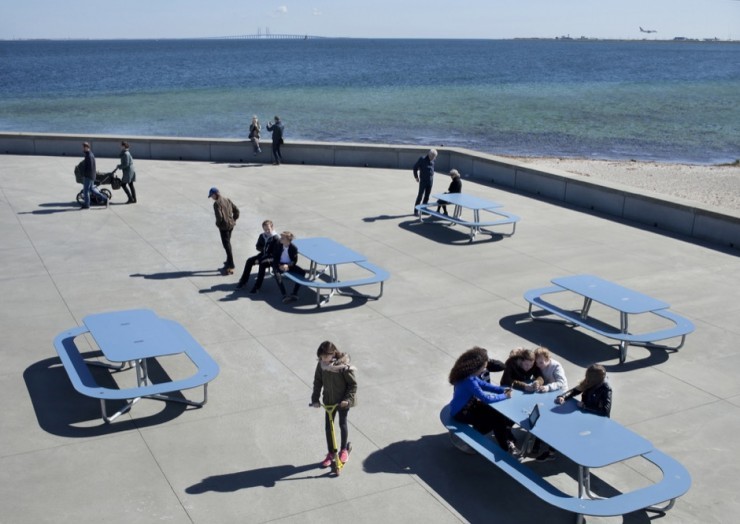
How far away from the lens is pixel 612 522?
21.0 ft

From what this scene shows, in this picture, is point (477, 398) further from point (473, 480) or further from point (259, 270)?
point (259, 270)

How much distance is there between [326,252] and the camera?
11852mm

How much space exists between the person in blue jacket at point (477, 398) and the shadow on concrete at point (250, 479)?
4.41 feet

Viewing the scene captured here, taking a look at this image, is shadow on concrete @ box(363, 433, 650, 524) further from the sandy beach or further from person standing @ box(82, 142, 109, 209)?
the sandy beach

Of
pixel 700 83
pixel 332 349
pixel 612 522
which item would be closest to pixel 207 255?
pixel 332 349

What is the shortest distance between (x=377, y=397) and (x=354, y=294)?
323 centimetres

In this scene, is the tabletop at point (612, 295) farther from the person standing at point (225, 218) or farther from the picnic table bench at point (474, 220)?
the person standing at point (225, 218)

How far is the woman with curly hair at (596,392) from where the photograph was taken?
695cm

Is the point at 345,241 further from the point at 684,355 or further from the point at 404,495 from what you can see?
the point at 404,495

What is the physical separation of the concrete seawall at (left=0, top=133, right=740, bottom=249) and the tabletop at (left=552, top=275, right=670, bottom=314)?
5006mm

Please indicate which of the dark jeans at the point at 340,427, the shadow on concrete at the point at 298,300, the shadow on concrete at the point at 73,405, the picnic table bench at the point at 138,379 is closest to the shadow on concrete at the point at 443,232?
the shadow on concrete at the point at 298,300

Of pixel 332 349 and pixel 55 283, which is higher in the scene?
pixel 332 349

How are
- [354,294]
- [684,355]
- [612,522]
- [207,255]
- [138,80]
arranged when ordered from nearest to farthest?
[612,522] → [684,355] → [354,294] → [207,255] → [138,80]

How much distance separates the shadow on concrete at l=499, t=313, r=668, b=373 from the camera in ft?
31.0
